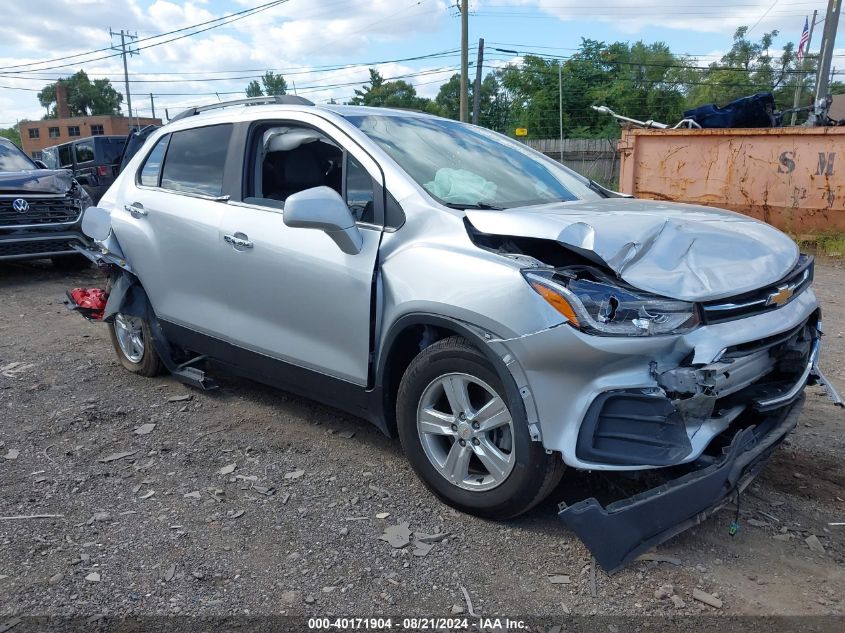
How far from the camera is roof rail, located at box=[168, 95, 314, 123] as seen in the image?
163 inches

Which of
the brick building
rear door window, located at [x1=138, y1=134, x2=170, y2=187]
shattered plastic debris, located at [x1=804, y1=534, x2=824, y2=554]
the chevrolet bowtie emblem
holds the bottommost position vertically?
shattered plastic debris, located at [x1=804, y1=534, x2=824, y2=554]

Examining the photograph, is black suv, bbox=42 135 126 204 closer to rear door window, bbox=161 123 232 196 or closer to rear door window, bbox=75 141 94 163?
rear door window, bbox=75 141 94 163

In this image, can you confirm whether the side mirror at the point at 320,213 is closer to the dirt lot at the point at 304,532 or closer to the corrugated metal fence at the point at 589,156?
the dirt lot at the point at 304,532

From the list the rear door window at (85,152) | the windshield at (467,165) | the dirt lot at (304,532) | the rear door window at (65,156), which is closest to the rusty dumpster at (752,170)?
the dirt lot at (304,532)

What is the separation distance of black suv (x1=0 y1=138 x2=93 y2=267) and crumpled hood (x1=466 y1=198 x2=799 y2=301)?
7880 millimetres

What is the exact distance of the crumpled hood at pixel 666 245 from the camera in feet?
8.93

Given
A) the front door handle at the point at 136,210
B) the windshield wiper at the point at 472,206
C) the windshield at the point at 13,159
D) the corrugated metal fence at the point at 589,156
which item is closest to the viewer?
the windshield wiper at the point at 472,206

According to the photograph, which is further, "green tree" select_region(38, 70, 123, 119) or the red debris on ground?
"green tree" select_region(38, 70, 123, 119)

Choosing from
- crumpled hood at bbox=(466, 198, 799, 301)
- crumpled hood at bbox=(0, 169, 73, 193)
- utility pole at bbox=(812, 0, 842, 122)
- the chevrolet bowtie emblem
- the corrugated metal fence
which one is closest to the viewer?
crumpled hood at bbox=(466, 198, 799, 301)

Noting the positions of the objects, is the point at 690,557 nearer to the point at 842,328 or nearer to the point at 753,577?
the point at 753,577

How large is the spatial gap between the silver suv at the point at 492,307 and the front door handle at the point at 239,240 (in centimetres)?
1

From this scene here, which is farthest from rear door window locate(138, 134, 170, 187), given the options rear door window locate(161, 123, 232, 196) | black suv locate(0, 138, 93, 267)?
black suv locate(0, 138, 93, 267)

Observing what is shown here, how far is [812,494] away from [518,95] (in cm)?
3986

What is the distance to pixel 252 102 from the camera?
4.36 m
